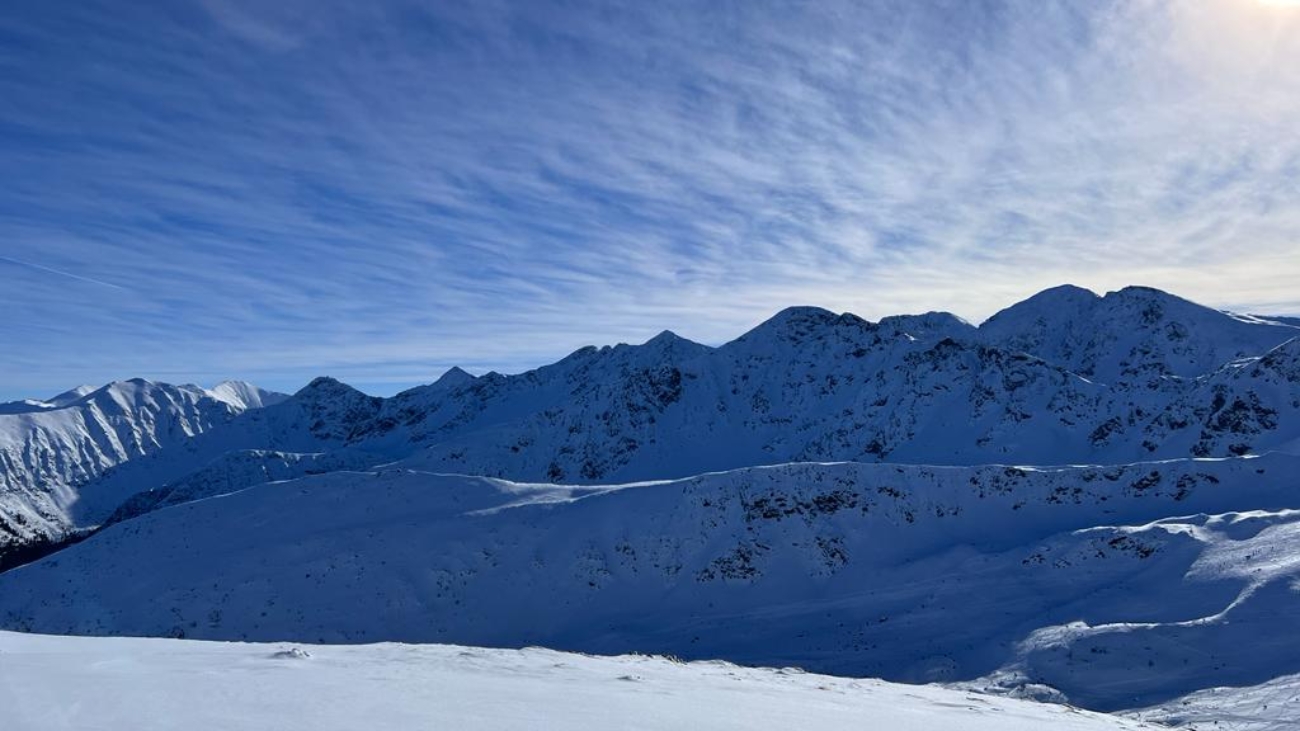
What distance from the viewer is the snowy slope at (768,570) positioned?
101ft

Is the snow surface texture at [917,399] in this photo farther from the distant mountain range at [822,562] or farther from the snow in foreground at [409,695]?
the snow in foreground at [409,695]

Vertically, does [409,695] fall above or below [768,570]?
above

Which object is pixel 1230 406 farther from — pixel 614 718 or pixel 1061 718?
pixel 614 718

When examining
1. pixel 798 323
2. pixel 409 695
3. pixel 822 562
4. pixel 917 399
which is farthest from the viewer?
pixel 798 323

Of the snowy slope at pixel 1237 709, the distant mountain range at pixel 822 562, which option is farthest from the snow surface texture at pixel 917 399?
the snowy slope at pixel 1237 709

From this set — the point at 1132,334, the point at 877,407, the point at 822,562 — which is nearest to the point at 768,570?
the point at 822,562

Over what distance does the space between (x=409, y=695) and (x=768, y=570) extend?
121 ft

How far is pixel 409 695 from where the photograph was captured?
33.9ft

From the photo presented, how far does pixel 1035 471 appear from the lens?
169 ft

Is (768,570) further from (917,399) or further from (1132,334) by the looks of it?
(1132,334)

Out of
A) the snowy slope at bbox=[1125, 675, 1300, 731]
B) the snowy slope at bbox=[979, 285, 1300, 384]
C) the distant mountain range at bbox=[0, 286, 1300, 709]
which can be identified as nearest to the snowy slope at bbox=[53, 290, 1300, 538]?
the snowy slope at bbox=[979, 285, 1300, 384]

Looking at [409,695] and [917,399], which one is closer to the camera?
[409,695]

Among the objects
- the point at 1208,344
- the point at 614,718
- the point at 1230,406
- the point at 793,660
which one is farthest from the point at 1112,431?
the point at 614,718

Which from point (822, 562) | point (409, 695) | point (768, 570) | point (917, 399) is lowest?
point (768, 570)
